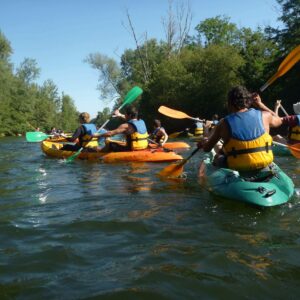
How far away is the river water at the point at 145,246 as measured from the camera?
8.36 feet

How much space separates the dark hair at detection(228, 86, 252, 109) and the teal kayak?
2.32 ft

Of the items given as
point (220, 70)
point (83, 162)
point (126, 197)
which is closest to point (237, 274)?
point (126, 197)

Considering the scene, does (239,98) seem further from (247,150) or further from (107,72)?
(107,72)

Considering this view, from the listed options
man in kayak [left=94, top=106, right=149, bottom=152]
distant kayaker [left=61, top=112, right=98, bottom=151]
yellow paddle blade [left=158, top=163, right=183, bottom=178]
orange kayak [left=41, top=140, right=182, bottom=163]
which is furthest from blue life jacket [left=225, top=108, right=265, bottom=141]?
distant kayaker [left=61, top=112, right=98, bottom=151]

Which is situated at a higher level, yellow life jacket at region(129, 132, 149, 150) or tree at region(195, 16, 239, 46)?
tree at region(195, 16, 239, 46)

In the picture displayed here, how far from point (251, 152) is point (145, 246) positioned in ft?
5.58

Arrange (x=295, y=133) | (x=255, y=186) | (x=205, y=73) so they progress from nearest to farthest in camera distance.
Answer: (x=255, y=186) < (x=295, y=133) < (x=205, y=73)

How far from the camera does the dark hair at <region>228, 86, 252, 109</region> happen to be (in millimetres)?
4422

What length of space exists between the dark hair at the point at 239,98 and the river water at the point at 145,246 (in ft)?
3.43

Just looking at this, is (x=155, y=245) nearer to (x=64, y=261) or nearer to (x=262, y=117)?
(x=64, y=261)

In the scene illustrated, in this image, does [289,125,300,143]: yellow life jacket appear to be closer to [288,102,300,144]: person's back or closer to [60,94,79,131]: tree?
[288,102,300,144]: person's back

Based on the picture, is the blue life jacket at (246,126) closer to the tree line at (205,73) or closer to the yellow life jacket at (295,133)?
the yellow life jacket at (295,133)

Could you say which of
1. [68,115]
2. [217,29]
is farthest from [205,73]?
[68,115]

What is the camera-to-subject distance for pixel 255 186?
13.8 feet
